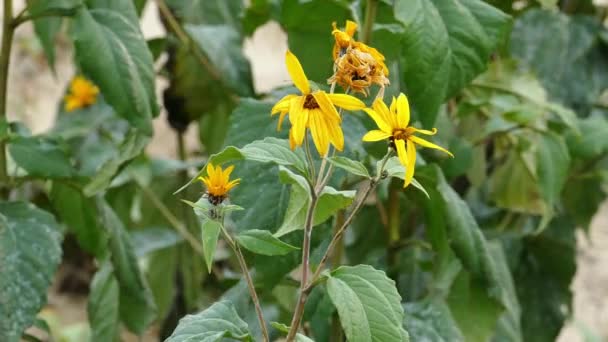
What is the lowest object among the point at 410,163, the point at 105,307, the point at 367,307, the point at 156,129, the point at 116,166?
the point at 156,129

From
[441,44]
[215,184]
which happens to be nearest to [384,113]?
[215,184]

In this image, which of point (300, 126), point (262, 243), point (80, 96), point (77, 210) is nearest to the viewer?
point (300, 126)

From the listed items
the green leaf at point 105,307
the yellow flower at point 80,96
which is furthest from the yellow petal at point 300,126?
the yellow flower at point 80,96

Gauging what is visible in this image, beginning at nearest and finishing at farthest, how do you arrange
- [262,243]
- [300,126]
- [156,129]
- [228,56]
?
1. [300,126]
2. [262,243]
3. [228,56]
4. [156,129]

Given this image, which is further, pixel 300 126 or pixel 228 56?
pixel 228 56

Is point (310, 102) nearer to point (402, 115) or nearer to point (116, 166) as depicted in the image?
point (402, 115)

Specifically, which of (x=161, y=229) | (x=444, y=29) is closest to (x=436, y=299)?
(x=444, y=29)
